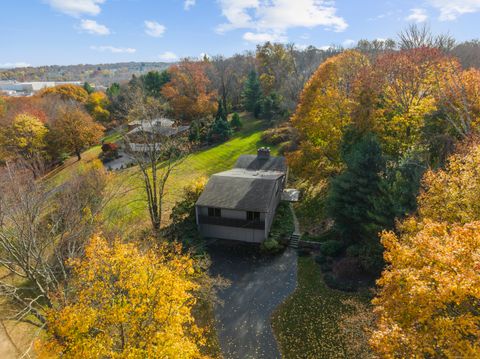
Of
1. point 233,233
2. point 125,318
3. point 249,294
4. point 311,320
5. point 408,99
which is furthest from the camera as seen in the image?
point 408,99

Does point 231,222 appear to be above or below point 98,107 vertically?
below

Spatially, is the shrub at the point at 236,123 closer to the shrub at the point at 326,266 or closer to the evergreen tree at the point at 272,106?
the evergreen tree at the point at 272,106

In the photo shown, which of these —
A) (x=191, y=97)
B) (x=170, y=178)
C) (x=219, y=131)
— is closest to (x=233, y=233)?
(x=170, y=178)

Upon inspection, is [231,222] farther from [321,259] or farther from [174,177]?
[174,177]

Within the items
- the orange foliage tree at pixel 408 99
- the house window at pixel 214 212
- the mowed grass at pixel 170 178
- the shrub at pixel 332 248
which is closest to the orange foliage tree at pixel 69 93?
the mowed grass at pixel 170 178

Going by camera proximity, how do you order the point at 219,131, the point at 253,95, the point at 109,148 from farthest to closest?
the point at 253,95
the point at 219,131
the point at 109,148

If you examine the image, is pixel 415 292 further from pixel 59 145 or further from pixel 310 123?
pixel 59 145
